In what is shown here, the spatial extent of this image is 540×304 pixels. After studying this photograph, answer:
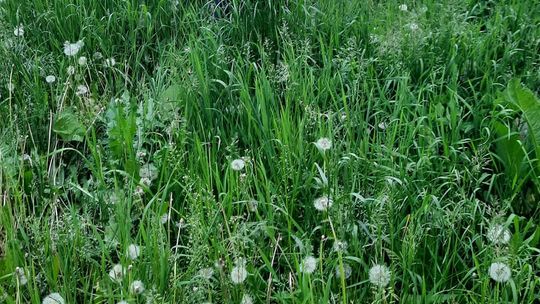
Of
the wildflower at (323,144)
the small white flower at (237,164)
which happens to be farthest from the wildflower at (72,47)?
the wildflower at (323,144)

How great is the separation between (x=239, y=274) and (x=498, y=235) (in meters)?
0.73

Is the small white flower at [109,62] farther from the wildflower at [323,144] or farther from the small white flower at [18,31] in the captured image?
the wildflower at [323,144]

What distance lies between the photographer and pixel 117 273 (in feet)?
6.85

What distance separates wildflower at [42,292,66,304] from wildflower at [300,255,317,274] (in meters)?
0.66

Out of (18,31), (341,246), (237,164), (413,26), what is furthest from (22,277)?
(413,26)

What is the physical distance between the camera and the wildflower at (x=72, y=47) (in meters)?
3.27

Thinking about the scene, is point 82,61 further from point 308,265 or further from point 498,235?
point 498,235

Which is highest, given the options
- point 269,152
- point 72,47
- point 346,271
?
point 72,47

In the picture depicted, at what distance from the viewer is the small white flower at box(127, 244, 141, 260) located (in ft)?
7.04

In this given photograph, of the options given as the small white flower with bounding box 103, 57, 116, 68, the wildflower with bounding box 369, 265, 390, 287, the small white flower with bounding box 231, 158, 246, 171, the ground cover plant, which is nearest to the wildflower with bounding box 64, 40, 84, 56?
the ground cover plant

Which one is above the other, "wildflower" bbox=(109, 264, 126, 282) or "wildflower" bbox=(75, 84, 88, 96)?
"wildflower" bbox=(75, 84, 88, 96)

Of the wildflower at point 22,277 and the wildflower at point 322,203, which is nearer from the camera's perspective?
the wildflower at point 22,277

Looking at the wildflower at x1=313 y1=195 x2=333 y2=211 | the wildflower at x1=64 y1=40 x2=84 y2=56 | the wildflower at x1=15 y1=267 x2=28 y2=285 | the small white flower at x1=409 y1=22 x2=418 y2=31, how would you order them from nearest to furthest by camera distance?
1. the wildflower at x1=15 y1=267 x2=28 y2=285
2. the wildflower at x1=313 y1=195 x2=333 y2=211
3. the small white flower at x1=409 y1=22 x2=418 y2=31
4. the wildflower at x1=64 y1=40 x2=84 y2=56

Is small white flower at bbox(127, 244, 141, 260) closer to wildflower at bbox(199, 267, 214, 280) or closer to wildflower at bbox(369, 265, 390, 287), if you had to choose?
wildflower at bbox(199, 267, 214, 280)
